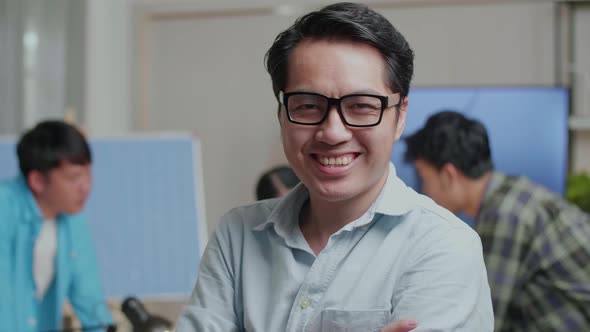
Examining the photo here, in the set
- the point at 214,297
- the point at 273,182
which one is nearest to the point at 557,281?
the point at 273,182

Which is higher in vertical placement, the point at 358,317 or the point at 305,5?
the point at 305,5

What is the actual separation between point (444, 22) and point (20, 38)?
7.19 feet

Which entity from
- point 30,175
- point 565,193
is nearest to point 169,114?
point 30,175

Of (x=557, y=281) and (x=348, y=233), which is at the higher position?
(x=348, y=233)

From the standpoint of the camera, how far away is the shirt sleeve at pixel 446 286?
2.93 feet

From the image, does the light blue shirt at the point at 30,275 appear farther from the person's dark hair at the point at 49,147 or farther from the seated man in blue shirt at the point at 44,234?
the person's dark hair at the point at 49,147

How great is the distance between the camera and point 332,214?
1029 millimetres

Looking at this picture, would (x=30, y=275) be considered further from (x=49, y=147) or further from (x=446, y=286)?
(x=446, y=286)

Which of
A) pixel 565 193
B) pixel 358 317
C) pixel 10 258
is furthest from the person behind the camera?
pixel 565 193

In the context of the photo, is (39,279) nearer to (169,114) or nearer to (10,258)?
(10,258)

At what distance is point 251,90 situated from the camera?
4125 millimetres

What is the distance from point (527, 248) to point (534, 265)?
5 cm

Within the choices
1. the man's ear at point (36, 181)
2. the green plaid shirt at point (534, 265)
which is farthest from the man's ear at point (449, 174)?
the man's ear at point (36, 181)

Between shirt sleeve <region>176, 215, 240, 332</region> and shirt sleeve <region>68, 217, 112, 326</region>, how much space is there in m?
1.85
